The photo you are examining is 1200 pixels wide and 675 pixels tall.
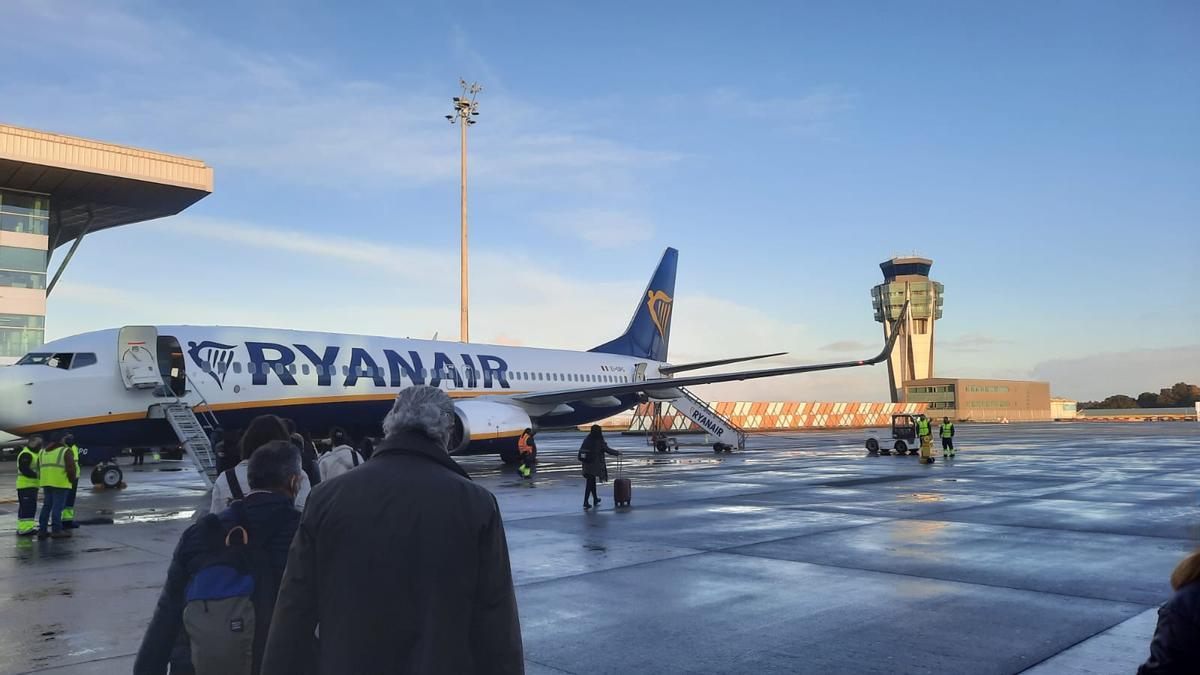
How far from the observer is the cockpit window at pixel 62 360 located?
1800 cm

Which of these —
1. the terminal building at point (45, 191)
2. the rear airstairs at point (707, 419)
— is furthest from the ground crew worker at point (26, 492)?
the terminal building at point (45, 191)

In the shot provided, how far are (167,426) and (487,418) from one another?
7.46 m

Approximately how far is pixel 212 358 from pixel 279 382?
1678 millimetres

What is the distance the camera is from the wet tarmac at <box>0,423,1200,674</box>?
237 inches

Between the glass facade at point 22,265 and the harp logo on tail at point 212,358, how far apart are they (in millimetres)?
18036

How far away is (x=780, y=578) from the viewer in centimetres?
847

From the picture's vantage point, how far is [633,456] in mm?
31750

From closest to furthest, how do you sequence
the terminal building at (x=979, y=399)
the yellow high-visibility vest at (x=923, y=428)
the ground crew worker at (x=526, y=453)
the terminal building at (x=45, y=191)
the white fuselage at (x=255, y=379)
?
the white fuselage at (x=255, y=379) < the ground crew worker at (x=526, y=453) < the yellow high-visibility vest at (x=923, y=428) < the terminal building at (x=45, y=191) < the terminal building at (x=979, y=399)

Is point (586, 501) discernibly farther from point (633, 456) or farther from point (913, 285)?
point (913, 285)

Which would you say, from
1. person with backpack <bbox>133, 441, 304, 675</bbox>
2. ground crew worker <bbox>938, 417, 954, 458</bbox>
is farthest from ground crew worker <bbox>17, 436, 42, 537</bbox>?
ground crew worker <bbox>938, 417, 954, 458</bbox>

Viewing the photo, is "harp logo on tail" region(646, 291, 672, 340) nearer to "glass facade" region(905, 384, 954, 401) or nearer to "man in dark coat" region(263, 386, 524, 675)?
"man in dark coat" region(263, 386, 524, 675)

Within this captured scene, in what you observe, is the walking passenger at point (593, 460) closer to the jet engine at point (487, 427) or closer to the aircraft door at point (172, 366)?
the jet engine at point (487, 427)

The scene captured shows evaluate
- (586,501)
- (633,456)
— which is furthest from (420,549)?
(633,456)

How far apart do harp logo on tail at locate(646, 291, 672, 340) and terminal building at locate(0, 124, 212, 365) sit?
21.1 meters
